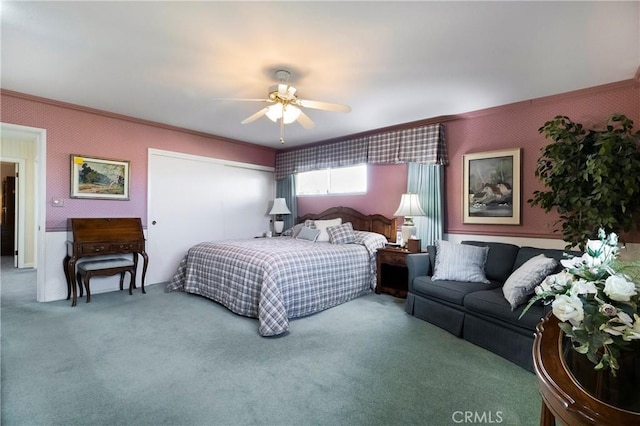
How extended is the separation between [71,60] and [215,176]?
9.22 ft

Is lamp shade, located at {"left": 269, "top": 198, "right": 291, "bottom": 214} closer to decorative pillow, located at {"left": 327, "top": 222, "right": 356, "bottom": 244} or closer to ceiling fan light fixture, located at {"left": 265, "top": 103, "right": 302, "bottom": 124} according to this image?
decorative pillow, located at {"left": 327, "top": 222, "right": 356, "bottom": 244}

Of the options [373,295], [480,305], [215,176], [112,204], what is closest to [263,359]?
[480,305]

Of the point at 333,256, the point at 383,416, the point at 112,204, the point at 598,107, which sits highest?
the point at 598,107

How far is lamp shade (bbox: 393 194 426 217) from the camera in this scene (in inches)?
155

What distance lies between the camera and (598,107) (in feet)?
9.78

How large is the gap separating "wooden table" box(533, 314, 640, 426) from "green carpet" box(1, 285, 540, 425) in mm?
1085

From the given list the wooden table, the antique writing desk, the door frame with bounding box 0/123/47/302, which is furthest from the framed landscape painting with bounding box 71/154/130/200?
the wooden table

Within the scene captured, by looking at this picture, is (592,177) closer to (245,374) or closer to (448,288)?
(448,288)

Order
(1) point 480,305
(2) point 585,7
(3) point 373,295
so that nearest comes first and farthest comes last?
(2) point 585,7
(1) point 480,305
(3) point 373,295

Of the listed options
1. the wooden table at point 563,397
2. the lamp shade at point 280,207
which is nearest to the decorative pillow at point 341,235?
the lamp shade at point 280,207

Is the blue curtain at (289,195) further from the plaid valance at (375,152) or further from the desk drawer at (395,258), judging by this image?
the desk drawer at (395,258)

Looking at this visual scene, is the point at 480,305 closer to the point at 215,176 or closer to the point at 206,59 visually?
the point at 206,59

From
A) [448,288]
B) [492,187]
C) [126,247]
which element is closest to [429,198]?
[492,187]

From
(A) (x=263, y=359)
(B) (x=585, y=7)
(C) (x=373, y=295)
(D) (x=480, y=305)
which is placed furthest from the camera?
(C) (x=373, y=295)
